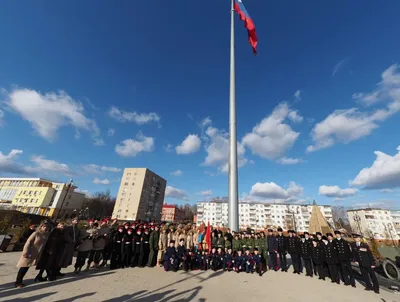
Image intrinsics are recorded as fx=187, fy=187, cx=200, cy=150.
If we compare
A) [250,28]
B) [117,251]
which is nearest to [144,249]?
[117,251]

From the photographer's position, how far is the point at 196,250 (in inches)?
366

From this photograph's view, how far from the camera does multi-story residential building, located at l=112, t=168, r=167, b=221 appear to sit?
66.2 m

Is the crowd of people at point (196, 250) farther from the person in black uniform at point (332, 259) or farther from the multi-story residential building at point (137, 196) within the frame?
the multi-story residential building at point (137, 196)

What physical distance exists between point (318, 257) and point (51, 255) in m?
10.6

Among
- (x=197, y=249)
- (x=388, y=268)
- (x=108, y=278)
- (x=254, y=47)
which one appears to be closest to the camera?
(x=108, y=278)

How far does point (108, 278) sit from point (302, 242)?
8648 millimetres

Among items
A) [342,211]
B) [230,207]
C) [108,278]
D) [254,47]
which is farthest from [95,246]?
[342,211]

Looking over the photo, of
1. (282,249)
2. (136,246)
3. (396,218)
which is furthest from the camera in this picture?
(396,218)

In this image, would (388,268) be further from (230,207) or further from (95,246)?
(95,246)

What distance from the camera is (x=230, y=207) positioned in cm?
1116

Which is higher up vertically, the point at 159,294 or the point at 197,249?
the point at 197,249

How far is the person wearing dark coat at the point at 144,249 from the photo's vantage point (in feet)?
28.0

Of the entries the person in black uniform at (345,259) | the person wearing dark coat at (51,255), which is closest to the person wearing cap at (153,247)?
the person wearing dark coat at (51,255)

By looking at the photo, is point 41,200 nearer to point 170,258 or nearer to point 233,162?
point 170,258
